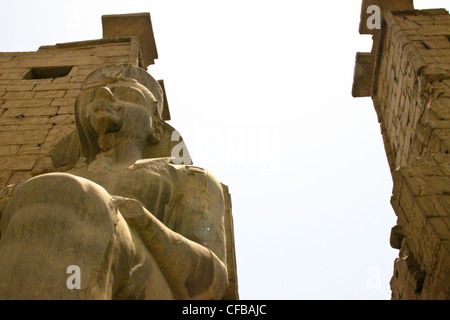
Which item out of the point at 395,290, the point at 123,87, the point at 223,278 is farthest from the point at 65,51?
the point at 223,278

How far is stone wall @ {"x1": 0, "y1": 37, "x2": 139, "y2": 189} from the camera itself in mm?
5684

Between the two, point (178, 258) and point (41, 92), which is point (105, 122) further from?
point (41, 92)

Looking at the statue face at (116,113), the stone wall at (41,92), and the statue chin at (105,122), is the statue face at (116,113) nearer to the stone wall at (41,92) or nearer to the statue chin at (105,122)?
the statue chin at (105,122)

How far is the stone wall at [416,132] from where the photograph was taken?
420 centimetres

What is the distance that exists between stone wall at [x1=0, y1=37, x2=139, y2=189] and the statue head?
59.2 inches

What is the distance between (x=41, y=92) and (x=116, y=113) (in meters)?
3.56

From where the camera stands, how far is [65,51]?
27.5ft

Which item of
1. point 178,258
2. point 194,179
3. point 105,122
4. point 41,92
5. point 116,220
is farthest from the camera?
point 41,92

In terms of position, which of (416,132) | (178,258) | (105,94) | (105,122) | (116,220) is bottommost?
(416,132)

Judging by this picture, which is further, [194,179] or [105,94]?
[105,94]

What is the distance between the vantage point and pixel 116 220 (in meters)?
2.29

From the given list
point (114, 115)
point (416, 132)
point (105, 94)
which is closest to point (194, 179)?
point (114, 115)

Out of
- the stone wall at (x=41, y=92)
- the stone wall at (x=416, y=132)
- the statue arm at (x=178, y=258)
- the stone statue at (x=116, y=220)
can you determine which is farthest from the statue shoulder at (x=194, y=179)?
the stone wall at (x=41, y=92)
